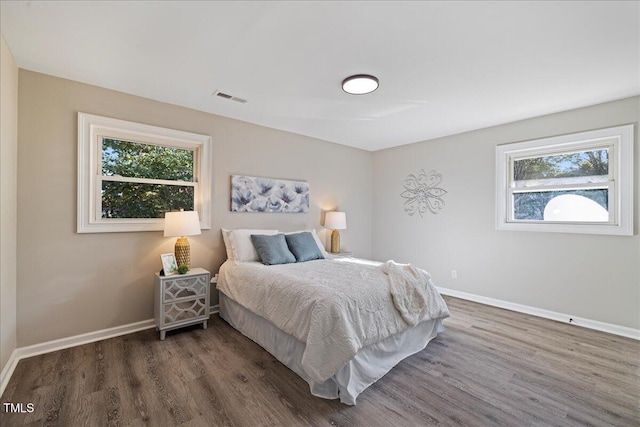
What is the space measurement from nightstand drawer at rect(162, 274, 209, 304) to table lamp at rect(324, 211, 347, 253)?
6.92 ft

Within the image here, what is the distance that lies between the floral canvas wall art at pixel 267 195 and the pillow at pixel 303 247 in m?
0.60

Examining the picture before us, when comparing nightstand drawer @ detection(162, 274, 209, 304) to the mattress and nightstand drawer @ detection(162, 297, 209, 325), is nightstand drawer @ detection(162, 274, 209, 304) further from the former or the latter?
the mattress

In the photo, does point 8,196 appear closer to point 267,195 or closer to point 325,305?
point 267,195

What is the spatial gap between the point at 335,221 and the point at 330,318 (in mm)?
Result: 2671

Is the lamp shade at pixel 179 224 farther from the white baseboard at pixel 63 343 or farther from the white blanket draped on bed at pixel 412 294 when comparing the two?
the white blanket draped on bed at pixel 412 294

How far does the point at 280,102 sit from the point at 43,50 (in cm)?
198

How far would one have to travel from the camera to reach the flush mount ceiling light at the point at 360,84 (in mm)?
2592

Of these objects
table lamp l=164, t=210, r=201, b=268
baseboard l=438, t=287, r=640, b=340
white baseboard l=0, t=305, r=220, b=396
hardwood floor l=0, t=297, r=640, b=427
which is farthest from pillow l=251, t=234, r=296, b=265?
baseboard l=438, t=287, r=640, b=340

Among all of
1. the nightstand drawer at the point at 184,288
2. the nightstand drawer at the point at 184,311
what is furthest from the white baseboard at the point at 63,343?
the nightstand drawer at the point at 184,288

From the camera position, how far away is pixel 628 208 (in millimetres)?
3031

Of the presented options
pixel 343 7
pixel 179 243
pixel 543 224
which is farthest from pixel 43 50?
pixel 543 224

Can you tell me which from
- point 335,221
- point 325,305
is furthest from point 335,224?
point 325,305

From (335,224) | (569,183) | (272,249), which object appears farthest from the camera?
(335,224)

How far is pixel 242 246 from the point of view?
11.2 feet
